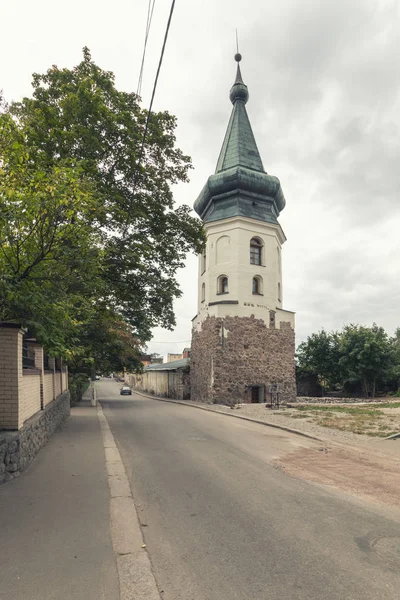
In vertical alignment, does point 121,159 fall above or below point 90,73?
below

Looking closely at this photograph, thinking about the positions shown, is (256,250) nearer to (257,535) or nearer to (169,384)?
(169,384)

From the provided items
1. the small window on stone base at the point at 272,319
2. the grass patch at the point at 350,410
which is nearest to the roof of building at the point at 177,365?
the small window on stone base at the point at 272,319

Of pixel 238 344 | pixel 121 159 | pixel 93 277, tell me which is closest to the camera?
pixel 93 277

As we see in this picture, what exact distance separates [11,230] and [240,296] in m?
20.1

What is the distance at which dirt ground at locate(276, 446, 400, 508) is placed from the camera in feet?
18.6

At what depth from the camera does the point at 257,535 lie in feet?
13.2

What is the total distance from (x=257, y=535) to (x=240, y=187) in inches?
965

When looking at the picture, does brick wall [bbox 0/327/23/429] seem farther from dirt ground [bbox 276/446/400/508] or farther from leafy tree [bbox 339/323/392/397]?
leafy tree [bbox 339/323/392/397]

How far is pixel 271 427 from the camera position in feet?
43.4

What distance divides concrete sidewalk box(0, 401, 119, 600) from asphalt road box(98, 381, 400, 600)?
0.50 m

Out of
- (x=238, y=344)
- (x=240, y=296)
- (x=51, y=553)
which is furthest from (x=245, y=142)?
(x=51, y=553)

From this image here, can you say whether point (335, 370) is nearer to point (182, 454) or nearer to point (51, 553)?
point (182, 454)

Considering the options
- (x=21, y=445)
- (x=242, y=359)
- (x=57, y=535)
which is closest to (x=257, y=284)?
(x=242, y=359)

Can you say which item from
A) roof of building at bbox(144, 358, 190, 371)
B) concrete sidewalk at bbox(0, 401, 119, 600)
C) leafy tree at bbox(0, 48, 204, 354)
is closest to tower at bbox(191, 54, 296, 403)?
roof of building at bbox(144, 358, 190, 371)
